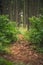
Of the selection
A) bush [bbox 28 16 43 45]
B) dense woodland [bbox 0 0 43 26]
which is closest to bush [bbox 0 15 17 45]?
bush [bbox 28 16 43 45]

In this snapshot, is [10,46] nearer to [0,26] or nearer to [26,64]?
[0,26]

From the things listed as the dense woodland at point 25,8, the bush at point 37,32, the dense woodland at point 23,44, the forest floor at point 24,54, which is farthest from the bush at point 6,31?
the dense woodland at point 25,8

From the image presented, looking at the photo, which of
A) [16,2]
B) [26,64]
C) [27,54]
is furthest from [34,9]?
[26,64]

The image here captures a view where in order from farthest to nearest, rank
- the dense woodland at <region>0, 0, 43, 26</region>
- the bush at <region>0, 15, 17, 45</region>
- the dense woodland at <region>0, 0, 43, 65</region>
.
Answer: the dense woodland at <region>0, 0, 43, 26</region>, the bush at <region>0, 15, 17, 45</region>, the dense woodland at <region>0, 0, 43, 65</region>

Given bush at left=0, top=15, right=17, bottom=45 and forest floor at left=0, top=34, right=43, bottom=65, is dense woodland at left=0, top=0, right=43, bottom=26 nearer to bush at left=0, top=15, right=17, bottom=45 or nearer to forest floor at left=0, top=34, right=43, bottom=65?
bush at left=0, top=15, right=17, bottom=45

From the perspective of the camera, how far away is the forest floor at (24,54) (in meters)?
8.83

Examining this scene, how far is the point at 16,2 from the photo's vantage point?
68.5ft

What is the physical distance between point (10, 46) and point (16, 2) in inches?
403

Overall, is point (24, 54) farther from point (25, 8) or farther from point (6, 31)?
point (25, 8)

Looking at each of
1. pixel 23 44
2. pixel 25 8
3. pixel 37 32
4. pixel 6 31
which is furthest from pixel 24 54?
pixel 25 8

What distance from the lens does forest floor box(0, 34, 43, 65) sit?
29.0ft

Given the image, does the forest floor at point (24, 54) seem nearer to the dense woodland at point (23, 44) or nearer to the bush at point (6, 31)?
the dense woodland at point (23, 44)

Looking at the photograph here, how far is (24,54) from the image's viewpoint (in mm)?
9945

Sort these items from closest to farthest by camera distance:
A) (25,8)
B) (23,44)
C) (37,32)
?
(37,32), (23,44), (25,8)
